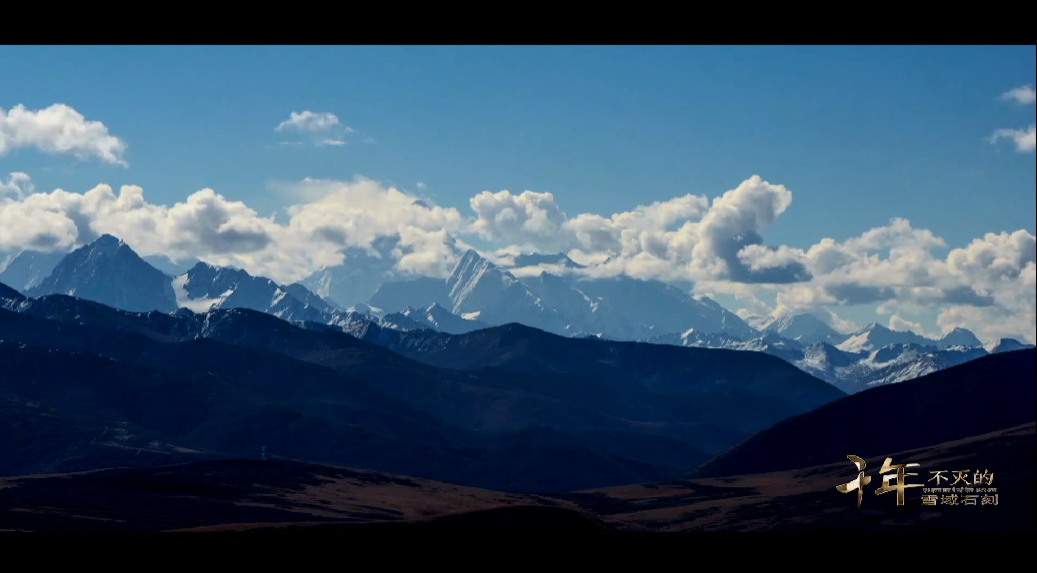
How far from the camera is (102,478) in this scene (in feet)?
641

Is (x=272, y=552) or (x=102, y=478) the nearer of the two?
(x=272, y=552)

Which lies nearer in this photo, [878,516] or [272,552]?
[272,552]
